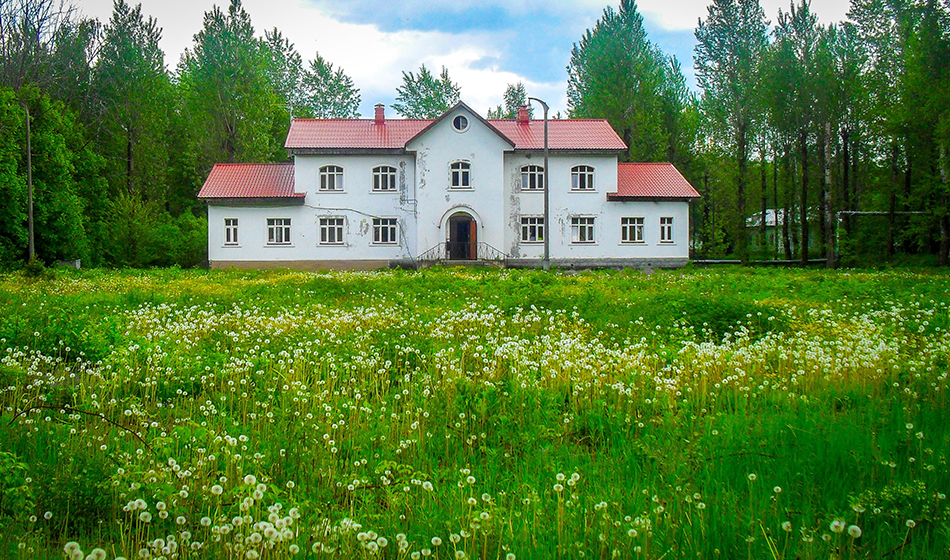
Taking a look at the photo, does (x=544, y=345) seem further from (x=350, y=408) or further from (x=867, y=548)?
(x=867, y=548)

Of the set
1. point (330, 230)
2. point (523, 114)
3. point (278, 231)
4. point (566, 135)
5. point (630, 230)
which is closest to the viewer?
point (278, 231)

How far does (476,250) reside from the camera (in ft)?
136

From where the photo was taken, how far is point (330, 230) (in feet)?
139

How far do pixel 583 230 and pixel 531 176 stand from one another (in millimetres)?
4628

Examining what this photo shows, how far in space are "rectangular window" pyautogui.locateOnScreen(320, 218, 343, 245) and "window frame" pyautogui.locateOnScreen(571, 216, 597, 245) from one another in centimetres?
1429

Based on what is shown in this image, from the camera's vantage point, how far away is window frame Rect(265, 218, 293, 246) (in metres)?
42.0

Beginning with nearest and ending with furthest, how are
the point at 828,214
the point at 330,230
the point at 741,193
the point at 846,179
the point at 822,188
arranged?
the point at 828,214 < the point at 330,230 < the point at 822,188 < the point at 846,179 < the point at 741,193

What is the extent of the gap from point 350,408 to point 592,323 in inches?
243

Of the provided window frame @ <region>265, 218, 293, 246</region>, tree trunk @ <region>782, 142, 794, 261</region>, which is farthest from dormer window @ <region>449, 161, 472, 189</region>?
tree trunk @ <region>782, 142, 794, 261</region>

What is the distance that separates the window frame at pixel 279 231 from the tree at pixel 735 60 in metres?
31.5

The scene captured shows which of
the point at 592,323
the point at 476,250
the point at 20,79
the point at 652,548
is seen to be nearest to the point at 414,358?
the point at 592,323

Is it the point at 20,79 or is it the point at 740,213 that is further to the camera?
the point at 740,213

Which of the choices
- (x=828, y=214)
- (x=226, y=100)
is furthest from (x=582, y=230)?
(x=226, y=100)

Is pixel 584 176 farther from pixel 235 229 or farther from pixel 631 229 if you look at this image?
pixel 235 229
